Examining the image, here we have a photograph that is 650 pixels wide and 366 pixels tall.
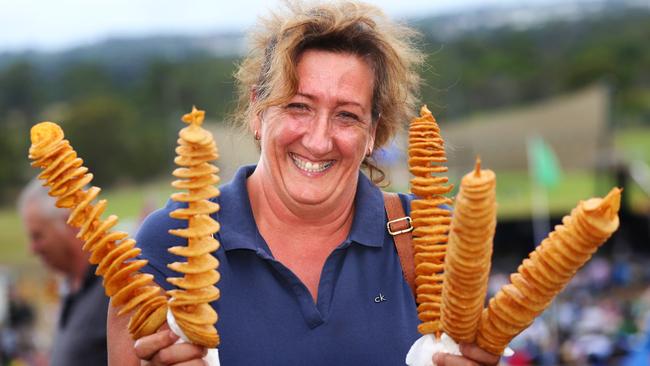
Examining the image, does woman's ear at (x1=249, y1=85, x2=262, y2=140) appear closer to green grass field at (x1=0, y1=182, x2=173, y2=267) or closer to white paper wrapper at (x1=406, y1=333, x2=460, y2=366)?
white paper wrapper at (x1=406, y1=333, x2=460, y2=366)

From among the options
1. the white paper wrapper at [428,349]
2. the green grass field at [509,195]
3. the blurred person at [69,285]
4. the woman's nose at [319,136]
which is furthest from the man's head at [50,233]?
the green grass field at [509,195]

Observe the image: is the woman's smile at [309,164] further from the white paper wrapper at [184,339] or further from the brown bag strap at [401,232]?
the white paper wrapper at [184,339]

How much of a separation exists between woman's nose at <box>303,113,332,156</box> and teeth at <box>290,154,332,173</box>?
0.16 feet

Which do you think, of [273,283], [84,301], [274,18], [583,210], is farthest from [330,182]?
[84,301]

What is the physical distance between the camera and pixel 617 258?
843 inches

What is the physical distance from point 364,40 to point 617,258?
2034 centimetres

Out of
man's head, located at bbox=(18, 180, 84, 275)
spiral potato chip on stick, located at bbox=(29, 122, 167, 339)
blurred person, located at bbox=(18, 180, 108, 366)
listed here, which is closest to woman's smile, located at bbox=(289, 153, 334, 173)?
spiral potato chip on stick, located at bbox=(29, 122, 167, 339)

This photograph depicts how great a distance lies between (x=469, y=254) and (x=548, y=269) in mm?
221

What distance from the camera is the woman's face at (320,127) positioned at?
2.47 m

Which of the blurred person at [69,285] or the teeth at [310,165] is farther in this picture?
the blurred person at [69,285]

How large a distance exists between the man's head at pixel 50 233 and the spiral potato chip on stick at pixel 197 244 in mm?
2289

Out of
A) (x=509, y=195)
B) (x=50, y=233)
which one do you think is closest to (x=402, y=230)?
(x=50, y=233)

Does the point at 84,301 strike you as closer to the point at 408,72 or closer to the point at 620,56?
the point at 408,72

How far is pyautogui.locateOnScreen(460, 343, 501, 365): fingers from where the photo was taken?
7.45ft
